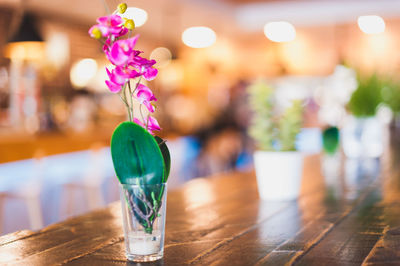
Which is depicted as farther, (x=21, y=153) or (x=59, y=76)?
(x=59, y=76)

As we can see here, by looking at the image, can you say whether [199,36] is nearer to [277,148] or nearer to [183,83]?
[183,83]

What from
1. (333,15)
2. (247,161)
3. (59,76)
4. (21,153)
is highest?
(333,15)

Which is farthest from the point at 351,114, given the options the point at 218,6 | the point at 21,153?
the point at 218,6

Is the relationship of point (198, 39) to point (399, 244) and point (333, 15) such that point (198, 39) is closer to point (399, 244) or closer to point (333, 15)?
point (333, 15)

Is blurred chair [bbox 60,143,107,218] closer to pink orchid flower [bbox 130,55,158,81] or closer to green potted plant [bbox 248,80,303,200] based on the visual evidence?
green potted plant [bbox 248,80,303,200]

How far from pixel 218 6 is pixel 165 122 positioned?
2487 mm

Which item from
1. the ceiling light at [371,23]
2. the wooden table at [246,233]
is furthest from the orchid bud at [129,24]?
the ceiling light at [371,23]

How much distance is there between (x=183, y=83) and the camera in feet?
41.0

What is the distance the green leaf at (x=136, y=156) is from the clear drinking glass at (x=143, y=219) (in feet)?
0.06

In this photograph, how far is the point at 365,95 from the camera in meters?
3.36

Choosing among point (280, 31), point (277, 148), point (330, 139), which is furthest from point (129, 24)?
point (280, 31)

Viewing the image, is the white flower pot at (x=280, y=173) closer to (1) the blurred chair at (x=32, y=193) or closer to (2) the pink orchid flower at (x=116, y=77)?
(2) the pink orchid flower at (x=116, y=77)

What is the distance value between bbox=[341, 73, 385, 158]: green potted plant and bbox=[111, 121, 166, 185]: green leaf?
2.51 m

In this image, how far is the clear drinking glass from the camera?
3.18 feet
